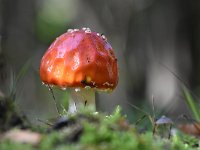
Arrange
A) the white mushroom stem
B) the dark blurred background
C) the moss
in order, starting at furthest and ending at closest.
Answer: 1. the dark blurred background
2. the white mushroom stem
3. the moss

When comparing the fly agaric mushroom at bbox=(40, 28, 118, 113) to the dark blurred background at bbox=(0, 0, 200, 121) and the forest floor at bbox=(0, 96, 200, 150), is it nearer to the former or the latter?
the forest floor at bbox=(0, 96, 200, 150)

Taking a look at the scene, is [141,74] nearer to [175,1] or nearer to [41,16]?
[175,1]

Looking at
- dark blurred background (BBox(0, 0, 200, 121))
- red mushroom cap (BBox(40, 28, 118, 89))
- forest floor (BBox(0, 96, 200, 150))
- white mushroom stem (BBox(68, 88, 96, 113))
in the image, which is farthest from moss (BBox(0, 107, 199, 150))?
dark blurred background (BBox(0, 0, 200, 121))

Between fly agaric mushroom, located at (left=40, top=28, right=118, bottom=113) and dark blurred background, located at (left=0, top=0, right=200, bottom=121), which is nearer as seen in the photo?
fly agaric mushroom, located at (left=40, top=28, right=118, bottom=113)

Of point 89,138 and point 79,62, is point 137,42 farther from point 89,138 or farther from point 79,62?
point 89,138

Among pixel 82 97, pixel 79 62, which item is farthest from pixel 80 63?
pixel 82 97

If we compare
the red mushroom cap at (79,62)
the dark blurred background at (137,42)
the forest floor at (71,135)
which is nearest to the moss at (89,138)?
the forest floor at (71,135)

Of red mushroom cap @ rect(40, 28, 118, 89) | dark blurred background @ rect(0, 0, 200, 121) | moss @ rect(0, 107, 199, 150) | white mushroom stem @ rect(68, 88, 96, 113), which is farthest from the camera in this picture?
dark blurred background @ rect(0, 0, 200, 121)

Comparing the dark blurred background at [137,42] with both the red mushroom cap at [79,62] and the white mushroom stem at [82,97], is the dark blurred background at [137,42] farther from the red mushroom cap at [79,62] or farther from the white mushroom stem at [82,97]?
the red mushroom cap at [79,62]
